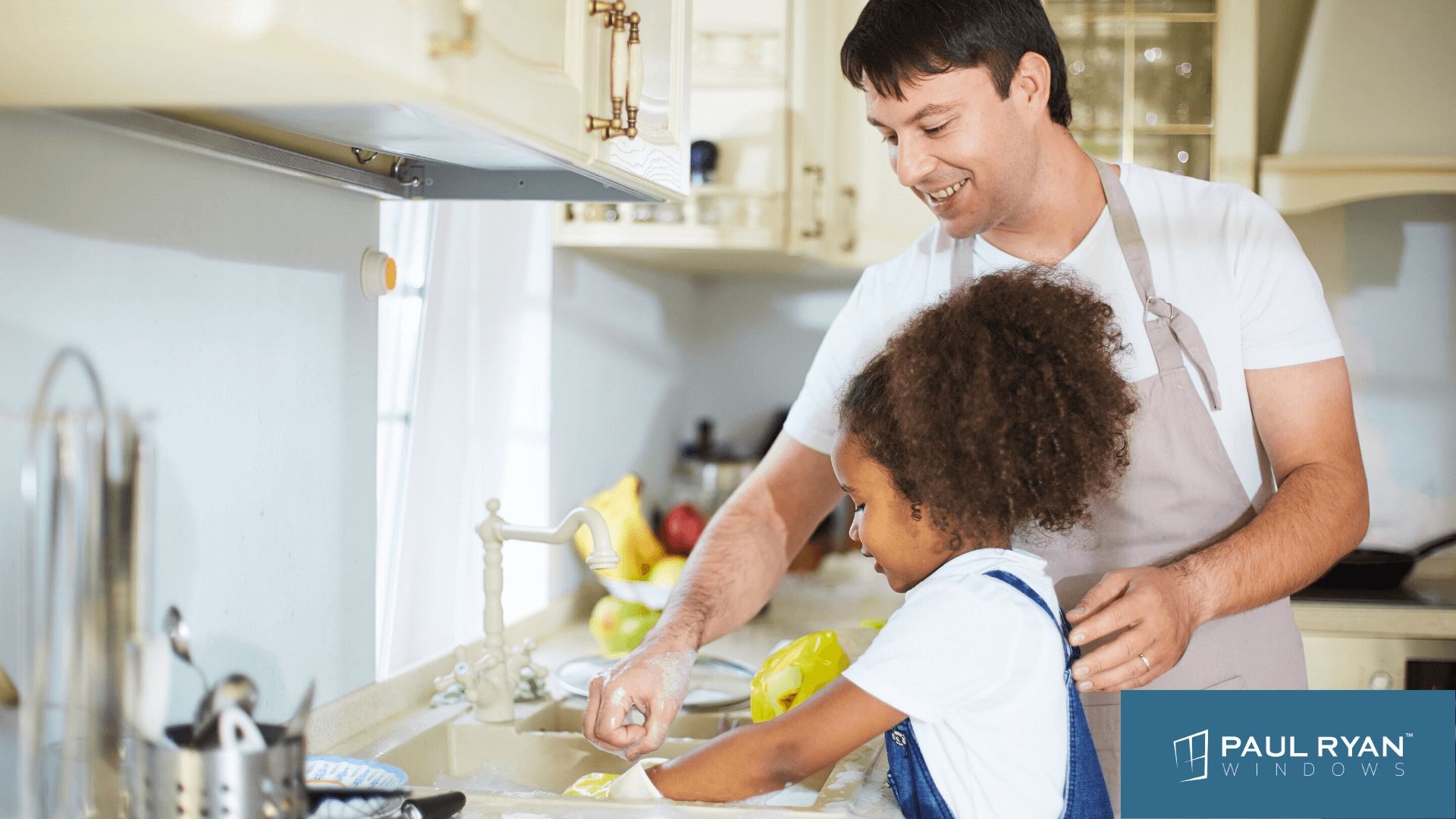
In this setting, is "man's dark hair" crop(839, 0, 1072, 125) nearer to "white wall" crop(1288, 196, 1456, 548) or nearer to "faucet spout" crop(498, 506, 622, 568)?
"faucet spout" crop(498, 506, 622, 568)

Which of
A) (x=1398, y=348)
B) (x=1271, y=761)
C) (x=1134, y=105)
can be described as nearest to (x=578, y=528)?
(x=1271, y=761)

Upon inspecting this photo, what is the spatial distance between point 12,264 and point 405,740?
27.4 inches

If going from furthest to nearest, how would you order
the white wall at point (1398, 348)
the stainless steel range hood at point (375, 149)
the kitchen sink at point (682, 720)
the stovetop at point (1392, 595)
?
the white wall at point (1398, 348) → the stovetop at point (1392, 595) → the kitchen sink at point (682, 720) → the stainless steel range hood at point (375, 149)

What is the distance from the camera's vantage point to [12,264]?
33.1 inches

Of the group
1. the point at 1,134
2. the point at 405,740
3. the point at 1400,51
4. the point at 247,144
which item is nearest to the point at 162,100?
the point at 1,134

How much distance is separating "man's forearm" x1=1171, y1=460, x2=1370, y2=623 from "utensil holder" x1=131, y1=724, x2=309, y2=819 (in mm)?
805

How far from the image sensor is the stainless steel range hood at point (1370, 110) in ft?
7.36

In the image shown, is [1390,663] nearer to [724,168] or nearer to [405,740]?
[724,168]

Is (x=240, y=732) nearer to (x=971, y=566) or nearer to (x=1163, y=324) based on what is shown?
(x=971, y=566)

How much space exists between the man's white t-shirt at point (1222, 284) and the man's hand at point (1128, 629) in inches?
11.6

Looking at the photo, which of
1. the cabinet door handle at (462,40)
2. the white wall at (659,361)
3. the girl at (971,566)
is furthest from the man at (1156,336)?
the white wall at (659,361)

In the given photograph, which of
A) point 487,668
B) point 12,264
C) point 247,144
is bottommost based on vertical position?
point 487,668

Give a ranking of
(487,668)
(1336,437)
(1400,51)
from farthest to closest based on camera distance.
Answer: (1400,51) < (487,668) < (1336,437)

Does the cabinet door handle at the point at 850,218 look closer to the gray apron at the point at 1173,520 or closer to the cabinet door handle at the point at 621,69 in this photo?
the gray apron at the point at 1173,520
